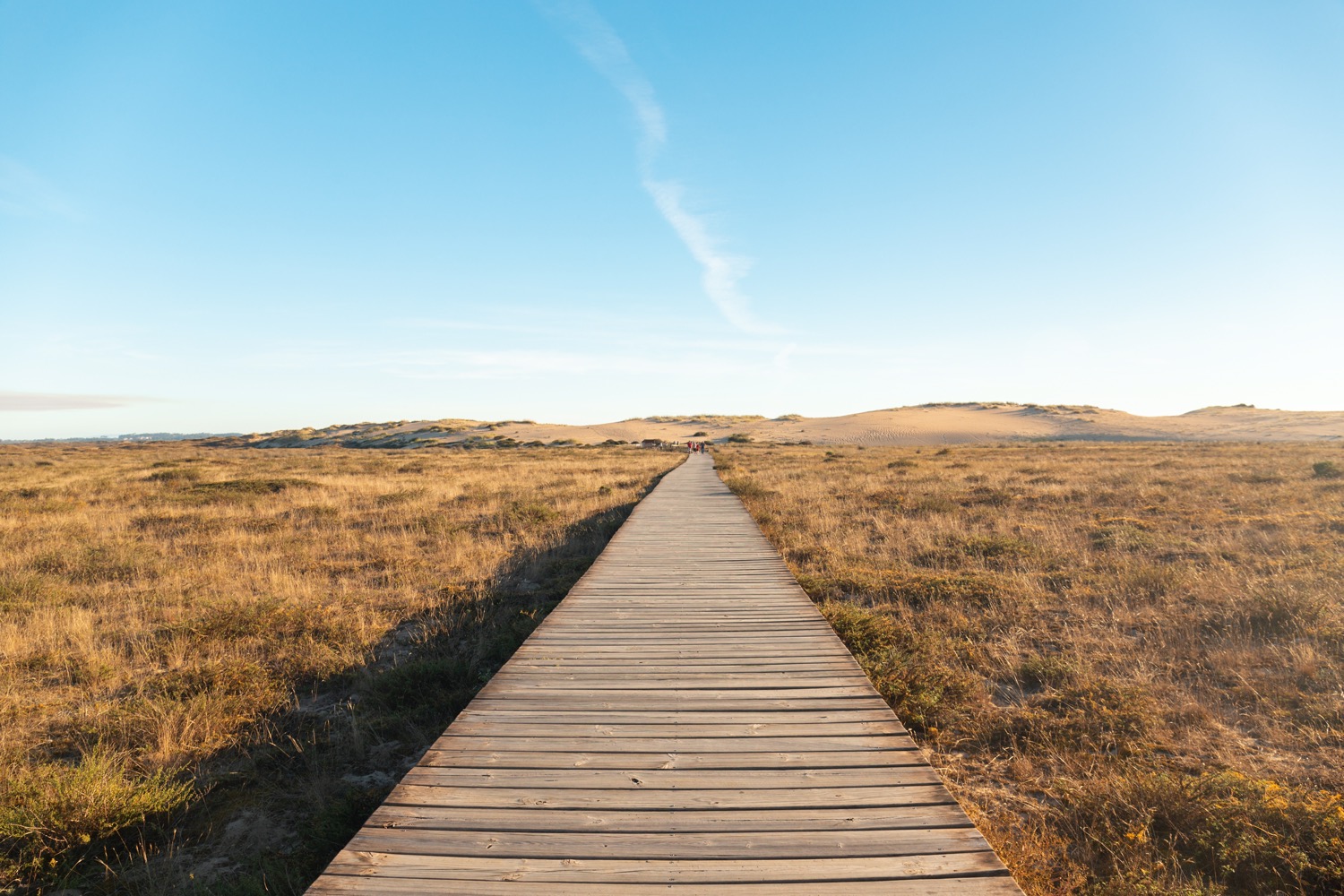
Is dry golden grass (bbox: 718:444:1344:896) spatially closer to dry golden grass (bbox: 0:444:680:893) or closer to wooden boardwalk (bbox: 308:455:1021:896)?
wooden boardwalk (bbox: 308:455:1021:896)

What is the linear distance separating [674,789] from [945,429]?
87004 mm

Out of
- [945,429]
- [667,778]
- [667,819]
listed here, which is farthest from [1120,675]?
[945,429]

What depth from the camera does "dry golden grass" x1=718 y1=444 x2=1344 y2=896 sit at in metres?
3.67

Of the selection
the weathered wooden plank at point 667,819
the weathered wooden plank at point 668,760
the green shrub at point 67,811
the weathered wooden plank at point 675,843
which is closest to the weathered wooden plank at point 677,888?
the weathered wooden plank at point 675,843

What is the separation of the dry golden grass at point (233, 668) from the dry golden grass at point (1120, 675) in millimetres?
4178

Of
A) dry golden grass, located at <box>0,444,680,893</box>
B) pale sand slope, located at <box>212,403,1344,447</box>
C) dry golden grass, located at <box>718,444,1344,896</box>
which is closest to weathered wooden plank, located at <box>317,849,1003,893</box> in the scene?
dry golden grass, located at <box>718,444,1344,896</box>

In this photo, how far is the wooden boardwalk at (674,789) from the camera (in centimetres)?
266

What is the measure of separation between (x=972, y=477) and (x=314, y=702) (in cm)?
2304

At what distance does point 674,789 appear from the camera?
3.31m

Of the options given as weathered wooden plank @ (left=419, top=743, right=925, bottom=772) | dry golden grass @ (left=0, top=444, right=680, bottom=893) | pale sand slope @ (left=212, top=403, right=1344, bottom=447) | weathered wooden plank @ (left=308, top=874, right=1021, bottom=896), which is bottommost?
dry golden grass @ (left=0, top=444, right=680, bottom=893)

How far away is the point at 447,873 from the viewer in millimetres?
2662

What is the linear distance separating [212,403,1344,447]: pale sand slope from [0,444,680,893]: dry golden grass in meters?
54.3

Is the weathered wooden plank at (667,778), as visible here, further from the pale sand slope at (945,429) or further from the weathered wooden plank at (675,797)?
the pale sand slope at (945,429)

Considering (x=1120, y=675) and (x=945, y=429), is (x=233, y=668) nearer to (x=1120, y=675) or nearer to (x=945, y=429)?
(x=1120, y=675)
